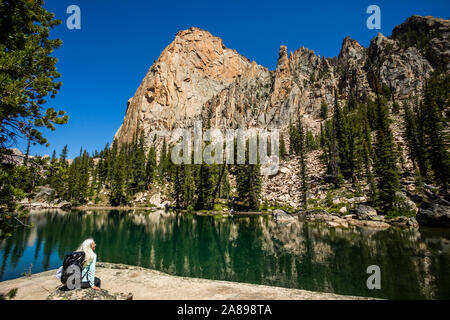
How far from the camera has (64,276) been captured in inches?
279

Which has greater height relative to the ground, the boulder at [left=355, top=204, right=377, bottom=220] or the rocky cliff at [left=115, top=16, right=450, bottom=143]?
the rocky cliff at [left=115, top=16, right=450, bottom=143]

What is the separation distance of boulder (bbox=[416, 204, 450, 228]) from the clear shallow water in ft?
10.1

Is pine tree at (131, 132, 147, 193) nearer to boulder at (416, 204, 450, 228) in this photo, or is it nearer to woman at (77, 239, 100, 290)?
woman at (77, 239, 100, 290)

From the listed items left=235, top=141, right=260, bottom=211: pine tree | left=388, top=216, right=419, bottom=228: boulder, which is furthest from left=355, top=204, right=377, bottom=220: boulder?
left=235, top=141, right=260, bottom=211: pine tree

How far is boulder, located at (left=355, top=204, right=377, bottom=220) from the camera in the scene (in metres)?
37.3

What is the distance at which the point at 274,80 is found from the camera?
148125 millimetres

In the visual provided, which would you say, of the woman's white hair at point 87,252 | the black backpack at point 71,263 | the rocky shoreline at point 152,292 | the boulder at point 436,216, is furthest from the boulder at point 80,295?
the boulder at point 436,216

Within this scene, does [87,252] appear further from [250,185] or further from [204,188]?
[204,188]

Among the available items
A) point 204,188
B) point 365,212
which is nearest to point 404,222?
point 365,212

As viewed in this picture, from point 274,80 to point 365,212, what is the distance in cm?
12843

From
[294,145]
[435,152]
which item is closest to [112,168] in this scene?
[294,145]

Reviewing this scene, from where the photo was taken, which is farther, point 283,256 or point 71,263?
point 283,256

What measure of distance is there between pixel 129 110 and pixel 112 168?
259ft

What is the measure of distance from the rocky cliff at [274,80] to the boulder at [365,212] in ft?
267
